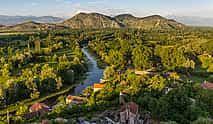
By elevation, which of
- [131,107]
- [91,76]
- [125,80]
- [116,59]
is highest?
[131,107]

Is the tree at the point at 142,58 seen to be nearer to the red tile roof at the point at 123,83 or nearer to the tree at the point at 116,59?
the tree at the point at 116,59

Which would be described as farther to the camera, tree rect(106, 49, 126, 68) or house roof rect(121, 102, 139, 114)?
tree rect(106, 49, 126, 68)

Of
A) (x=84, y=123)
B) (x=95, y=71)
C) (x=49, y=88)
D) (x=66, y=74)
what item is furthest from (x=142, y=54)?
(x=84, y=123)

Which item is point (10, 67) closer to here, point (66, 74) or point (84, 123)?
point (66, 74)

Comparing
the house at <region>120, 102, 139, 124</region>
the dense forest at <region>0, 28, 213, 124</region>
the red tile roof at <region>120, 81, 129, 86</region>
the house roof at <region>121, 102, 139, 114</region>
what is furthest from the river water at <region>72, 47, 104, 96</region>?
the house at <region>120, 102, 139, 124</region>

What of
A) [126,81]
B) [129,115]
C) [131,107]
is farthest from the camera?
[126,81]

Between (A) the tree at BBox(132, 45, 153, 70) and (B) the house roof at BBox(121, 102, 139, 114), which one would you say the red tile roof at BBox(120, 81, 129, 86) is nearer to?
(B) the house roof at BBox(121, 102, 139, 114)

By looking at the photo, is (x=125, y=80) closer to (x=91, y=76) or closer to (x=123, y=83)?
(x=123, y=83)

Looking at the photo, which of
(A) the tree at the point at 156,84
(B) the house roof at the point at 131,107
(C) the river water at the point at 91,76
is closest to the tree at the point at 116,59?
(C) the river water at the point at 91,76

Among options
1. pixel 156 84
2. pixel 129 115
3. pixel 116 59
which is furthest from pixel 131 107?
pixel 116 59
